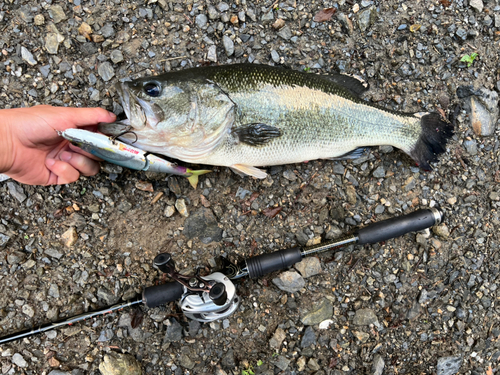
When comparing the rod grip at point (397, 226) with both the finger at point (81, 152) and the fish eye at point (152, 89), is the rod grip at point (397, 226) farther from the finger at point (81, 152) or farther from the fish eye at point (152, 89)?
the finger at point (81, 152)

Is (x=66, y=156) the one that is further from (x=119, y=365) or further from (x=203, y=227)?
(x=119, y=365)

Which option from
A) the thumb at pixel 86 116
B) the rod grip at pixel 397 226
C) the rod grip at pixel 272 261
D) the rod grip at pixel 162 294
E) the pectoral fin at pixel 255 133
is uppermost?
the thumb at pixel 86 116

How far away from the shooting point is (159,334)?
3115 mm

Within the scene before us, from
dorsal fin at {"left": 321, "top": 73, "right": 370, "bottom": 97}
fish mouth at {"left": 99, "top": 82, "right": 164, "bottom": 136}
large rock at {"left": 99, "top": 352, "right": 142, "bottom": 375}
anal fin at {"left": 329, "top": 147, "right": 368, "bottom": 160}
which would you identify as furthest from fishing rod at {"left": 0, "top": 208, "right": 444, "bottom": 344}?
dorsal fin at {"left": 321, "top": 73, "right": 370, "bottom": 97}

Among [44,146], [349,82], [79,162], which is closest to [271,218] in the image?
[349,82]

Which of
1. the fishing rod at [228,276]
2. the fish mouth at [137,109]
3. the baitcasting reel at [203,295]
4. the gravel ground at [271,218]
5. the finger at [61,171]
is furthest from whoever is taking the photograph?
the gravel ground at [271,218]

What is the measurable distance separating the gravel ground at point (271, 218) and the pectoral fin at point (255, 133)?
530 mm

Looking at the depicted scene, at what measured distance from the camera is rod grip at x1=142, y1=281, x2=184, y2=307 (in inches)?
111

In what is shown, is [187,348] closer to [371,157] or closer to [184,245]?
[184,245]

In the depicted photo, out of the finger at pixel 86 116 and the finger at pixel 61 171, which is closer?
the finger at pixel 86 116

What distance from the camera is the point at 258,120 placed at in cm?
283

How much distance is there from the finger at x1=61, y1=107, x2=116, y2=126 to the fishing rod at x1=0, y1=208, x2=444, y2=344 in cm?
145

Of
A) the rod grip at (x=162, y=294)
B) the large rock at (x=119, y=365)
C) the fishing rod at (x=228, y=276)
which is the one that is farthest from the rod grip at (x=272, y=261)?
the large rock at (x=119, y=365)

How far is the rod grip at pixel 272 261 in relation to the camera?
9.56 feet
